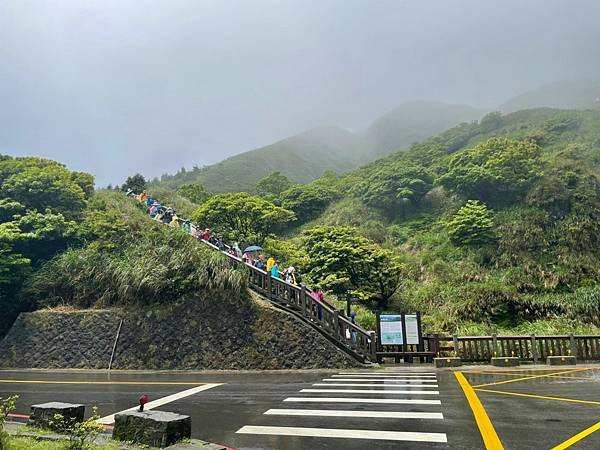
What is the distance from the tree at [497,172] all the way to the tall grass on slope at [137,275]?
68.3 ft

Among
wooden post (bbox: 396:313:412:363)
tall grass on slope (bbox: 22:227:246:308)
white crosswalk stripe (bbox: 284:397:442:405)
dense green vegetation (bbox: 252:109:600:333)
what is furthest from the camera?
dense green vegetation (bbox: 252:109:600:333)

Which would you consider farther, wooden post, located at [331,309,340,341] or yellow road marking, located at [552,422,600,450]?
wooden post, located at [331,309,340,341]

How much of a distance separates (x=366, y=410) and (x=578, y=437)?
3387 mm

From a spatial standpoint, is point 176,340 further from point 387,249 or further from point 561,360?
point 387,249

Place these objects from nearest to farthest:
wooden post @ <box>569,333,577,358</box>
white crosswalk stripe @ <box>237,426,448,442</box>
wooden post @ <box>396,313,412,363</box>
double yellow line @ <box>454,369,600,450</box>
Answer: double yellow line @ <box>454,369,600,450</box>, white crosswalk stripe @ <box>237,426,448,442</box>, wooden post @ <box>569,333,577,358</box>, wooden post @ <box>396,313,412,363</box>

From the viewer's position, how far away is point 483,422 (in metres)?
6.56

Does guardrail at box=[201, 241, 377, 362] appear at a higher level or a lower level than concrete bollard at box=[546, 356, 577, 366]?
higher

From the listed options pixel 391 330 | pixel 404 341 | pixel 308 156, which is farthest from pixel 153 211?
pixel 308 156

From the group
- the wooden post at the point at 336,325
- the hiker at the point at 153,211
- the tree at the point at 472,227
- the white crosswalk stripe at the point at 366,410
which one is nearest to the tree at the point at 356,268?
the tree at the point at 472,227

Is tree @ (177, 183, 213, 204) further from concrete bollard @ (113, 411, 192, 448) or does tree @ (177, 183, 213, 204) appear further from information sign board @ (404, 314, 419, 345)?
concrete bollard @ (113, 411, 192, 448)

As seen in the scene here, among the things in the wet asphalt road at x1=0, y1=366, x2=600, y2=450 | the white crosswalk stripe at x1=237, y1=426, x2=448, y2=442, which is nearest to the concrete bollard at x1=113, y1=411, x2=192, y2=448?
the wet asphalt road at x1=0, y1=366, x2=600, y2=450

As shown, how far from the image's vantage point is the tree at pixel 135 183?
115 feet

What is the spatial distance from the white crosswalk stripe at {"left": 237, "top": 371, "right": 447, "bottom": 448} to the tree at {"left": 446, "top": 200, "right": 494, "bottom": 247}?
51.3 feet

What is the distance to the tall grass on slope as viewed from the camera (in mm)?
15859
